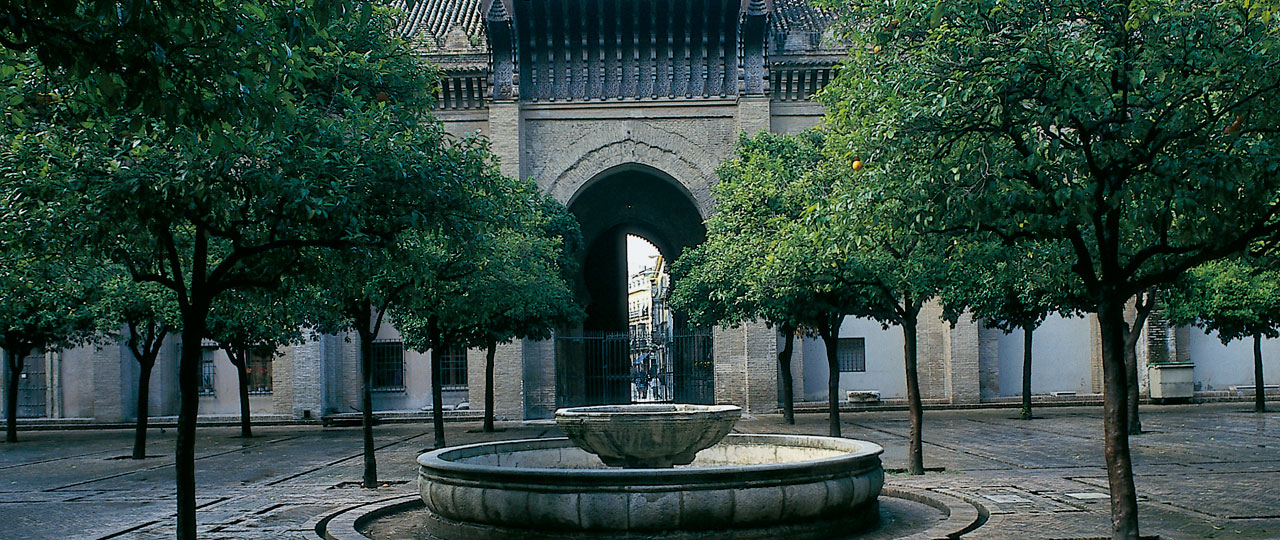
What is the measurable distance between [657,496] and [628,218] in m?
26.0

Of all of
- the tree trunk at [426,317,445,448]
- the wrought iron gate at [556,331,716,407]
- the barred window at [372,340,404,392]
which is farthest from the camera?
the wrought iron gate at [556,331,716,407]

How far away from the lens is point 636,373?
34.0 meters

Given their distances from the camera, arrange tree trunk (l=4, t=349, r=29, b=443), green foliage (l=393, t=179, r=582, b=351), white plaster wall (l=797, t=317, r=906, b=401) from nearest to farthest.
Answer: green foliage (l=393, t=179, r=582, b=351)
tree trunk (l=4, t=349, r=29, b=443)
white plaster wall (l=797, t=317, r=906, b=401)

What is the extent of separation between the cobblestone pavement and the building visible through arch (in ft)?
10.4

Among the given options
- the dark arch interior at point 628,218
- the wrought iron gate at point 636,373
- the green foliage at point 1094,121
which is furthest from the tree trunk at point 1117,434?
the wrought iron gate at point 636,373

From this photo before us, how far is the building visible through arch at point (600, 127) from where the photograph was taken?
1109 inches

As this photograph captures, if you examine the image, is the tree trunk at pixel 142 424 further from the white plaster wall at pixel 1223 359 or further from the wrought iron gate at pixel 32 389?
the white plaster wall at pixel 1223 359

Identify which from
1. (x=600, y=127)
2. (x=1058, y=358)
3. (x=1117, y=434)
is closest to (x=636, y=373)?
(x=600, y=127)

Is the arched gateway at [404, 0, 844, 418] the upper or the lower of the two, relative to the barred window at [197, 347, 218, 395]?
upper

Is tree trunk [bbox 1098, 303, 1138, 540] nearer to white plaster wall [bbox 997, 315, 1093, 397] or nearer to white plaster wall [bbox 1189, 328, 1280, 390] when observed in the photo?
white plaster wall [bbox 997, 315, 1093, 397]

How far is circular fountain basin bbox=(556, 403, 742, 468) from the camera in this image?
9922 mm

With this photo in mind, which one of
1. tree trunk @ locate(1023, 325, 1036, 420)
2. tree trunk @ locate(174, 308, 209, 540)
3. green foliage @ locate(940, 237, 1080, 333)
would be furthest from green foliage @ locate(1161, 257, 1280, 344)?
tree trunk @ locate(174, 308, 209, 540)

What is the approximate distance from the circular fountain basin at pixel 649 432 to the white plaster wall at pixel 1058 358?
76.9 ft

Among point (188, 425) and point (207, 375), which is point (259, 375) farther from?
point (188, 425)
